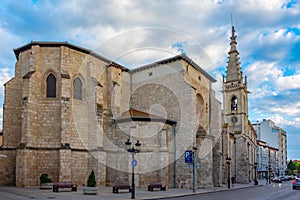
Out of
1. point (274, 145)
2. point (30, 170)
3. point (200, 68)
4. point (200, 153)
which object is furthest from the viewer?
point (274, 145)

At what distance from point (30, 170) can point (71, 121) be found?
541 cm

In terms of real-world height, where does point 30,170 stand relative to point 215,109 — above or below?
below

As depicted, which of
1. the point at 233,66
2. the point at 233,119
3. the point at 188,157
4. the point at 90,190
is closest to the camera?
the point at 90,190

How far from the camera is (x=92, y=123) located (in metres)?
30.2

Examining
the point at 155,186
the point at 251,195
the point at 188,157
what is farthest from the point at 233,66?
the point at 251,195

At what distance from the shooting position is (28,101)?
26.7m

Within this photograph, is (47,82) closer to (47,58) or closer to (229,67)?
(47,58)

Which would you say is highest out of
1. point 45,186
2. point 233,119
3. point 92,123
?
point 233,119

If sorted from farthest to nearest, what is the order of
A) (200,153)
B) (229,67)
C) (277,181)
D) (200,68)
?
(229,67)
(277,181)
(200,68)
(200,153)

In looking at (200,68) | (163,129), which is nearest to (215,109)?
(200,68)

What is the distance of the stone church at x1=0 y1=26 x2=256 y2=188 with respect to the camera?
2685cm

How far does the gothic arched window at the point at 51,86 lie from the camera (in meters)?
28.4

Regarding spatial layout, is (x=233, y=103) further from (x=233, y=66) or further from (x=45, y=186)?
(x=45, y=186)

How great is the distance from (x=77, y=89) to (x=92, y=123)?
3.58 meters
